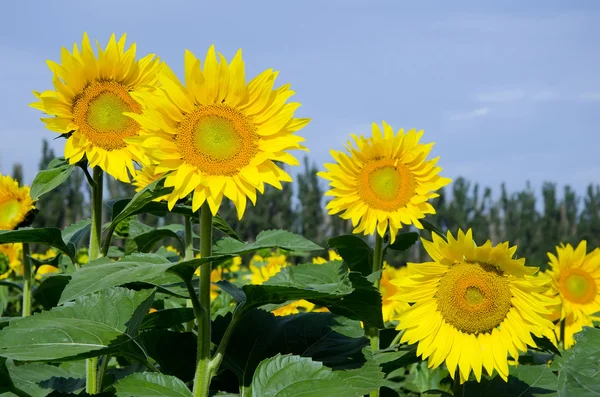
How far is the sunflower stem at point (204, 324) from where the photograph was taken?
5.56ft

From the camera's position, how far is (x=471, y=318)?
2.07 m

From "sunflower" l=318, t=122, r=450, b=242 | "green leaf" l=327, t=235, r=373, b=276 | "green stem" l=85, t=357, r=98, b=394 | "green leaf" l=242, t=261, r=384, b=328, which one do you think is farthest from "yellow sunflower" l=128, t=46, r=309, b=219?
"sunflower" l=318, t=122, r=450, b=242

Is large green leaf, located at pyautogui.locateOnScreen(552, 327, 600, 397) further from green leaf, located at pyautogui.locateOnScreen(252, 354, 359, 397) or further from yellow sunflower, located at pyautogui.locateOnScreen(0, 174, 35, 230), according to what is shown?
yellow sunflower, located at pyautogui.locateOnScreen(0, 174, 35, 230)

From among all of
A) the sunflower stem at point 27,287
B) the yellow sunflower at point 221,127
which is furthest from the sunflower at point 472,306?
the sunflower stem at point 27,287

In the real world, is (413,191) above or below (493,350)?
above

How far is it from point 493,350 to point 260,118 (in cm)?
92

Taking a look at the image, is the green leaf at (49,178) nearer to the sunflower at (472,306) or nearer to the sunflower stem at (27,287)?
the sunflower stem at (27,287)

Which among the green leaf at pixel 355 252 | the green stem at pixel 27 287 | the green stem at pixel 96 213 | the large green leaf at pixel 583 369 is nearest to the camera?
the large green leaf at pixel 583 369

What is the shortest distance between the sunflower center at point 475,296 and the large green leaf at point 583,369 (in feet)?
0.99

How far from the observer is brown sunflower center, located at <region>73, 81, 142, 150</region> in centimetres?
229

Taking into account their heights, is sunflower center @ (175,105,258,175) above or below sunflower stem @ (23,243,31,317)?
above

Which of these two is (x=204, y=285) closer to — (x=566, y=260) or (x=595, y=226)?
(x=566, y=260)

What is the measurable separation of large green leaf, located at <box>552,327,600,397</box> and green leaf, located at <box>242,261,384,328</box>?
1.47 ft

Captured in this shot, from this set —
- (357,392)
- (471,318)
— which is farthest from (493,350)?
(357,392)
